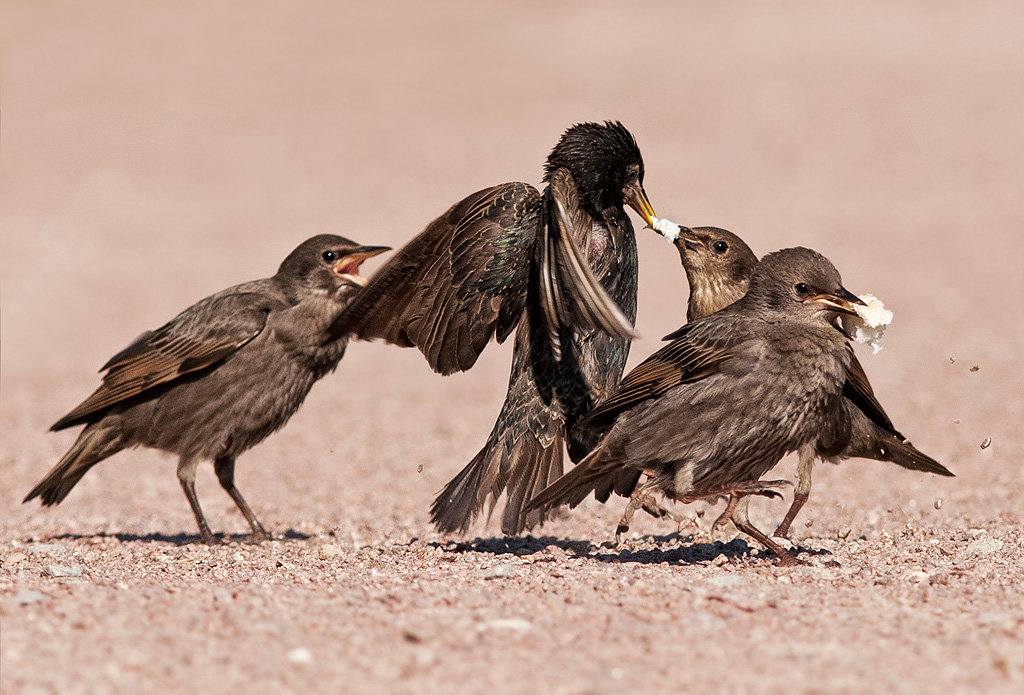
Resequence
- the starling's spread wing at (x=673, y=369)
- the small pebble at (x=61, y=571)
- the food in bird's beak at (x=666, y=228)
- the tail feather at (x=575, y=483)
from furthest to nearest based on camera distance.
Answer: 1. the food in bird's beak at (x=666, y=228)
2. the tail feather at (x=575, y=483)
3. the starling's spread wing at (x=673, y=369)
4. the small pebble at (x=61, y=571)

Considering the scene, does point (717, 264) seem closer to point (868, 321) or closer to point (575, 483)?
point (868, 321)

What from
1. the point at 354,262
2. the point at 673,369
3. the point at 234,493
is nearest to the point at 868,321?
the point at 673,369

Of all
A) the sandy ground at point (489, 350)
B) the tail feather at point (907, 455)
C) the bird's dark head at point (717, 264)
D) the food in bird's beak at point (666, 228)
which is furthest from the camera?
the bird's dark head at point (717, 264)

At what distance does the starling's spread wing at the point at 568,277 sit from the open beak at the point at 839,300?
1029 mm

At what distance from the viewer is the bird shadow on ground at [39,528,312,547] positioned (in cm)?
858

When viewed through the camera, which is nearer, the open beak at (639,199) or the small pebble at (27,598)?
the small pebble at (27,598)

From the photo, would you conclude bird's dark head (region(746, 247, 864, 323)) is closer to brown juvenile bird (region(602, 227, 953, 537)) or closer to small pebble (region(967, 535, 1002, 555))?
brown juvenile bird (region(602, 227, 953, 537))

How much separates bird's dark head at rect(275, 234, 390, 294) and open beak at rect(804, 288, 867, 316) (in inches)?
127

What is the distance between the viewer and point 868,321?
6668 mm

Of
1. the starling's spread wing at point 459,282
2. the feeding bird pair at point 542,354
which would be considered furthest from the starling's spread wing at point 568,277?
the starling's spread wing at point 459,282

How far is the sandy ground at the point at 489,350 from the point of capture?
480cm

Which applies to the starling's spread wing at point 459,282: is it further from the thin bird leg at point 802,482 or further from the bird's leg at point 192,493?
the thin bird leg at point 802,482

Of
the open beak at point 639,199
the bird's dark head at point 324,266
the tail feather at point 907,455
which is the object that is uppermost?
the open beak at point 639,199

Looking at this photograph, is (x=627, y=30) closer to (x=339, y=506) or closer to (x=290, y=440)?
(x=290, y=440)
